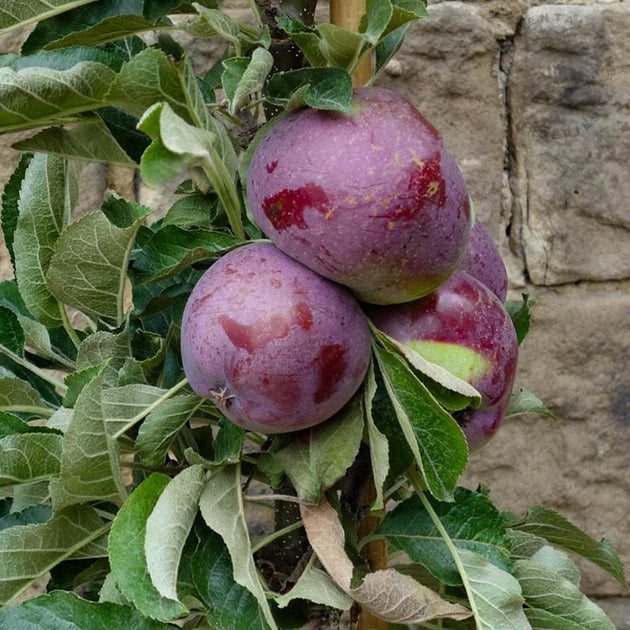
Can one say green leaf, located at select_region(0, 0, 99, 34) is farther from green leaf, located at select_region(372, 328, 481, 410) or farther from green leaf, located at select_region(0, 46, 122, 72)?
green leaf, located at select_region(372, 328, 481, 410)

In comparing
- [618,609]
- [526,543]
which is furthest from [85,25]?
[618,609]

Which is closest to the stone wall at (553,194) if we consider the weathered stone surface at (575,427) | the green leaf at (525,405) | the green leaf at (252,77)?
the weathered stone surface at (575,427)

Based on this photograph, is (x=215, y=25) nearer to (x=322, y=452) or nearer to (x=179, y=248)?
(x=179, y=248)

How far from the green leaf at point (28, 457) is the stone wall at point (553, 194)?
561 mm

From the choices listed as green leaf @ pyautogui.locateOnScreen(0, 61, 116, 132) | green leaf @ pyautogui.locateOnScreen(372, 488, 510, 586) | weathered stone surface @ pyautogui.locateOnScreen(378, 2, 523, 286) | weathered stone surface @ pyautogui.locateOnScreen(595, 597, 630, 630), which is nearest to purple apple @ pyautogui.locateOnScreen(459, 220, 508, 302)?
green leaf @ pyautogui.locateOnScreen(372, 488, 510, 586)

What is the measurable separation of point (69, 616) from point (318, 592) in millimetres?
148

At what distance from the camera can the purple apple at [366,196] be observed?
16.2 inches

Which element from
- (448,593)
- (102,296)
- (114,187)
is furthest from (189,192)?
(114,187)

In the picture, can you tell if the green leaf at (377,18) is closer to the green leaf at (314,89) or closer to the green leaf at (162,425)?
the green leaf at (314,89)

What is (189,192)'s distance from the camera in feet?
1.82

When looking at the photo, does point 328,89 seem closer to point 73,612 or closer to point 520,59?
point 73,612

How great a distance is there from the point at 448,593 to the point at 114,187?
64cm

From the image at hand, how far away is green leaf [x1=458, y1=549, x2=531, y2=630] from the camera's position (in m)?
0.51

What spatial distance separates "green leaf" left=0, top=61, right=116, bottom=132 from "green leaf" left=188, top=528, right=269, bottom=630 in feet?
0.83
